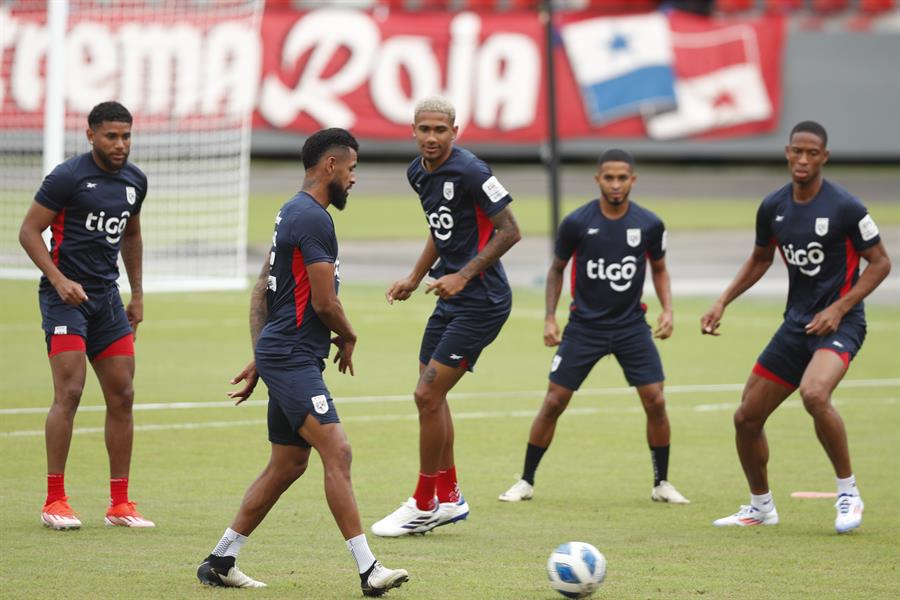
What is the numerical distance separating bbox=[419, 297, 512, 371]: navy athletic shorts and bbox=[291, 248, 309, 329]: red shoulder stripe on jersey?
204 cm

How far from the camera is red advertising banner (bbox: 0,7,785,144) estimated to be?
40.2 meters

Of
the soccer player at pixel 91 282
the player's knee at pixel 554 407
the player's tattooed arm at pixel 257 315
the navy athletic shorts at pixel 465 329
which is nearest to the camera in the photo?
the player's tattooed arm at pixel 257 315

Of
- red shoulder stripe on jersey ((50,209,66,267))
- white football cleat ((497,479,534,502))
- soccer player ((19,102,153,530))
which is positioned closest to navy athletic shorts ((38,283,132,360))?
soccer player ((19,102,153,530))

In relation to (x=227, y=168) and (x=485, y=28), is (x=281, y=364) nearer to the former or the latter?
(x=227, y=168)

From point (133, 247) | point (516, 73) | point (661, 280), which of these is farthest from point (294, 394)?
point (516, 73)

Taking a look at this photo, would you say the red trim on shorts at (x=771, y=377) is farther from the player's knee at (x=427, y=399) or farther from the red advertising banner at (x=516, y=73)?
the red advertising banner at (x=516, y=73)

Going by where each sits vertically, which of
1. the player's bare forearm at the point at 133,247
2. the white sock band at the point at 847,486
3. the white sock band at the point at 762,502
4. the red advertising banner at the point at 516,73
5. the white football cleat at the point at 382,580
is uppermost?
the red advertising banner at the point at 516,73

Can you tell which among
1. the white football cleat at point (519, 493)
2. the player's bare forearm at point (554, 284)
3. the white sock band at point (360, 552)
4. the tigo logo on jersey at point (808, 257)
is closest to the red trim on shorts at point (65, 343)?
the white sock band at point (360, 552)

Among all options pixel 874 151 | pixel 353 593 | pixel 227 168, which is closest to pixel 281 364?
pixel 353 593

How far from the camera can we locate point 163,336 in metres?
18.8

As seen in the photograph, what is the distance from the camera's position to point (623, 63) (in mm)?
40844

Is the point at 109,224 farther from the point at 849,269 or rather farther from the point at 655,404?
the point at 849,269

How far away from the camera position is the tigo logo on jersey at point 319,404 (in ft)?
24.9

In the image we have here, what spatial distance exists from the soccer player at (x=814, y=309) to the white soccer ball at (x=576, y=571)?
2.35 metres
